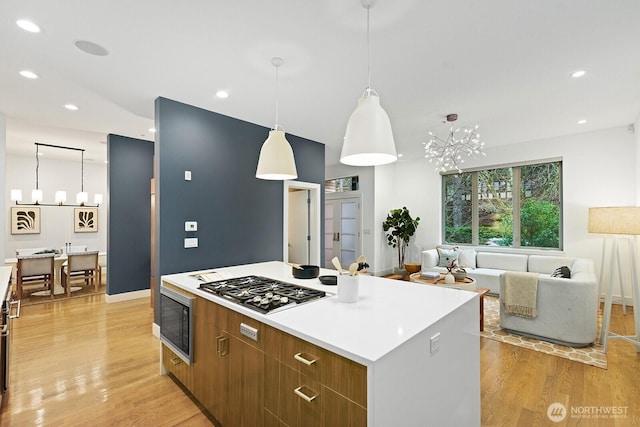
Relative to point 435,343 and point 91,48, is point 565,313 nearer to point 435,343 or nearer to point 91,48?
point 435,343

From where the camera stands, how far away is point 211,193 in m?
3.79

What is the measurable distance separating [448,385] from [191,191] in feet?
10.6

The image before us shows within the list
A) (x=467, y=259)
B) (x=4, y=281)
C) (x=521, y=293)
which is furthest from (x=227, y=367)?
(x=467, y=259)

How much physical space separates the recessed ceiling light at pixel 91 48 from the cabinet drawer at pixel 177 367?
101 inches

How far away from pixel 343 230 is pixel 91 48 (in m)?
5.98

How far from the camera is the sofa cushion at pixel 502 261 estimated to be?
5.29m

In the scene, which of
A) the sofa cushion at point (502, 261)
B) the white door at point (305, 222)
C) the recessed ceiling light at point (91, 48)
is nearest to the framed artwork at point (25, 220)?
the white door at point (305, 222)

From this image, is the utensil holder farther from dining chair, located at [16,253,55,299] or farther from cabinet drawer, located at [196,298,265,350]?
dining chair, located at [16,253,55,299]

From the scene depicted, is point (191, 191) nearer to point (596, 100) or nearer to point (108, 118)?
point (108, 118)

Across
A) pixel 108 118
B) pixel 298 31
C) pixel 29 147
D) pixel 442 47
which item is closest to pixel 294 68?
pixel 298 31

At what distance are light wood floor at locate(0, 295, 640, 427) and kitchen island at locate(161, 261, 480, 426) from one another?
0.54 meters

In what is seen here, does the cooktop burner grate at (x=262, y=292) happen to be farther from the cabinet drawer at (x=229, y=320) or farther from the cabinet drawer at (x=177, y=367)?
the cabinet drawer at (x=177, y=367)

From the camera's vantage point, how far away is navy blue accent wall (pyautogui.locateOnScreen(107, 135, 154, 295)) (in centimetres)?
500

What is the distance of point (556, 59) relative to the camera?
258cm
